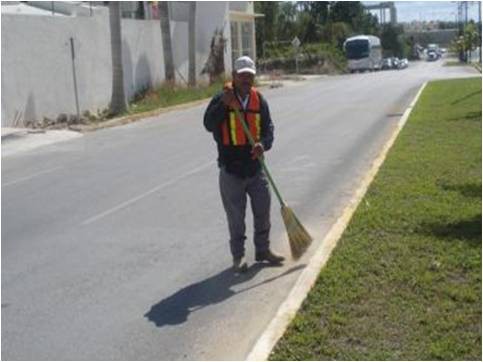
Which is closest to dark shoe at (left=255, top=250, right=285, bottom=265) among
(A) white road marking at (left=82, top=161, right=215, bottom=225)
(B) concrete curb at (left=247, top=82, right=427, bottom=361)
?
(B) concrete curb at (left=247, top=82, right=427, bottom=361)

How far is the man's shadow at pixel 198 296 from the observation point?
5805 millimetres

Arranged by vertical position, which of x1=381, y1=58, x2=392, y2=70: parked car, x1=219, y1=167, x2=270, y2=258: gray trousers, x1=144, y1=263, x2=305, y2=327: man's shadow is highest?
x1=219, y1=167, x2=270, y2=258: gray trousers

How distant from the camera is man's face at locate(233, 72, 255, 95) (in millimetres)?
6520

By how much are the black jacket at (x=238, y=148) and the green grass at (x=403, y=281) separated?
39.1 inches

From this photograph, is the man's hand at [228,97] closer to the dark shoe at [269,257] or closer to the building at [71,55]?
the dark shoe at [269,257]

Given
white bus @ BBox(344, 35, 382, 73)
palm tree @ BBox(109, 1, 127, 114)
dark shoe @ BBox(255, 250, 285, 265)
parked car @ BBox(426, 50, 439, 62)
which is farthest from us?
parked car @ BBox(426, 50, 439, 62)

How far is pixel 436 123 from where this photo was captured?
54.9 feet

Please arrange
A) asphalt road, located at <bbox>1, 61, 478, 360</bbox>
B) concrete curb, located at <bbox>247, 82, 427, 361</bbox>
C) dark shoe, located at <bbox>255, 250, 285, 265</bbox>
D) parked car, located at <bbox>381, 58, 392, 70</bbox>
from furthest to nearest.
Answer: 1. parked car, located at <bbox>381, 58, 392, 70</bbox>
2. dark shoe, located at <bbox>255, 250, 285, 265</bbox>
3. asphalt road, located at <bbox>1, 61, 478, 360</bbox>
4. concrete curb, located at <bbox>247, 82, 427, 361</bbox>

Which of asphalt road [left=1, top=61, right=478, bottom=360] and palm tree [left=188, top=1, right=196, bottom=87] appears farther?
palm tree [left=188, top=1, right=196, bottom=87]

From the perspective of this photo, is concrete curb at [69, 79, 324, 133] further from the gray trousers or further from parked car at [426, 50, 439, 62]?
parked car at [426, 50, 439, 62]

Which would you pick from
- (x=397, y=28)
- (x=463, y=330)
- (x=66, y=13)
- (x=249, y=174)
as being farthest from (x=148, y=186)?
(x=397, y=28)

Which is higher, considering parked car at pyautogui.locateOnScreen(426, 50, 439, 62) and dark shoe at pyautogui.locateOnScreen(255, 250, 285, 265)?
dark shoe at pyautogui.locateOnScreen(255, 250, 285, 265)

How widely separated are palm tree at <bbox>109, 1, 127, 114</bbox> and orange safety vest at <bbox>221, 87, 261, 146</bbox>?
20.2 m

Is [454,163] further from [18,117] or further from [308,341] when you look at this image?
[18,117]
